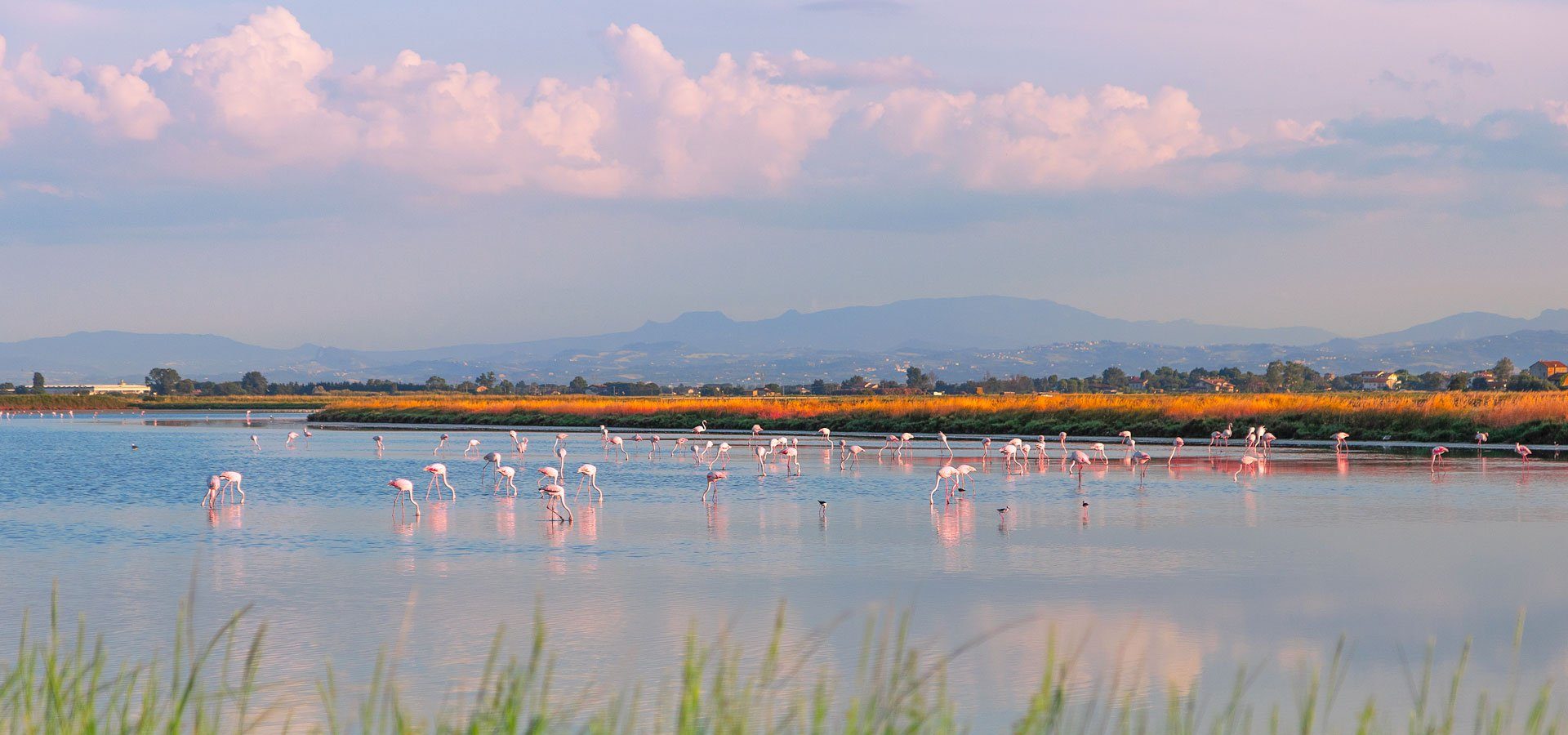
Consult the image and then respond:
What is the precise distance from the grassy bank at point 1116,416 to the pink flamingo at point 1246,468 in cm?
1275

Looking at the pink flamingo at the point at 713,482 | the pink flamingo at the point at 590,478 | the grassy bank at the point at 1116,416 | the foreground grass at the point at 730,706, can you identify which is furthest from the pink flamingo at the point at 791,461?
the foreground grass at the point at 730,706

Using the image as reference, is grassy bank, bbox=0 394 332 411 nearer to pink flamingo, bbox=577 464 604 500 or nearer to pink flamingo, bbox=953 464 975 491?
pink flamingo, bbox=577 464 604 500

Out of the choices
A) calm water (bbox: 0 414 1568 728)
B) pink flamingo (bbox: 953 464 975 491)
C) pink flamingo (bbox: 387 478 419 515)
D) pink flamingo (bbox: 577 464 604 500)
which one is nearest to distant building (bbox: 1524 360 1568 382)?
calm water (bbox: 0 414 1568 728)

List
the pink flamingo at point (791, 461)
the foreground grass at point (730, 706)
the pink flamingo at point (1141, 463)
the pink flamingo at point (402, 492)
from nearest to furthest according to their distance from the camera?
the foreground grass at point (730, 706), the pink flamingo at point (402, 492), the pink flamingo at point (1141, 463), the pink flamingo at point (791, 461)

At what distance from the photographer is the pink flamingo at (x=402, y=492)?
20594mm

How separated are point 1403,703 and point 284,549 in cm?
1164

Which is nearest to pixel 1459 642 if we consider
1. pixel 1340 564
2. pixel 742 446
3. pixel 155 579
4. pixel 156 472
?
pixel 1340 564

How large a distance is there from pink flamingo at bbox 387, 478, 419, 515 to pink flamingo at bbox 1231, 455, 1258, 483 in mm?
14441

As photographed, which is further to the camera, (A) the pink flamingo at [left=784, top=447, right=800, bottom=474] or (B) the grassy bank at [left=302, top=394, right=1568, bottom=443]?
(B) the grassy bank at [left=302, top=394, right=1568, bottom=443]

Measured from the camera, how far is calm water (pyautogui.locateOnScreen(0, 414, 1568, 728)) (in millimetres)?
9680

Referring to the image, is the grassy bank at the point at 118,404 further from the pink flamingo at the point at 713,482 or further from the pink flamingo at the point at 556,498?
the pink flamingo at the point at 556,498

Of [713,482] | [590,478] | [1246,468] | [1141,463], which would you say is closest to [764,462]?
[1141,463]

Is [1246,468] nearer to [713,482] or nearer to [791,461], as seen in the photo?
[791,461]

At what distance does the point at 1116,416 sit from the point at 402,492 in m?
32.4
